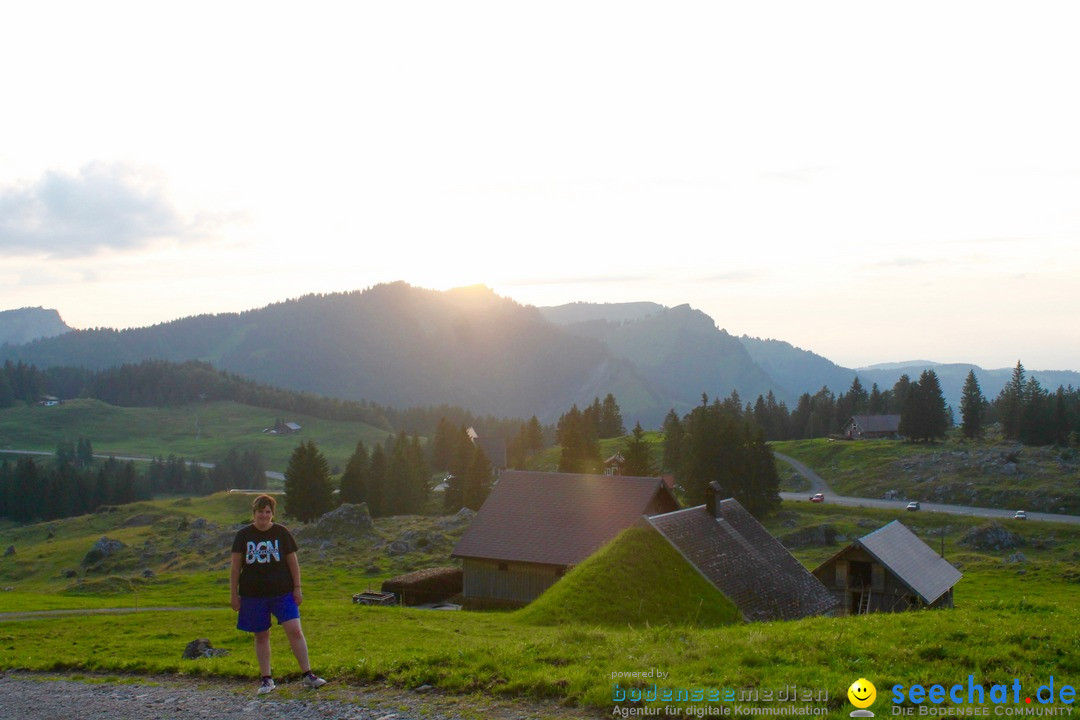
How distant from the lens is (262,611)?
12.0m

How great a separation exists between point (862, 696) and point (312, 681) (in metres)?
8.10

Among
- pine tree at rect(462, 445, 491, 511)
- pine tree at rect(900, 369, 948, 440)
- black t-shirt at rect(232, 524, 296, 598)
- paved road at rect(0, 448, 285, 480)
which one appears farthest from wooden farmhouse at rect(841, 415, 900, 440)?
black t-shirt at rect(232, 524, 296, 598)

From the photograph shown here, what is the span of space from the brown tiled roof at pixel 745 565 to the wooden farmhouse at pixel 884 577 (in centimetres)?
377

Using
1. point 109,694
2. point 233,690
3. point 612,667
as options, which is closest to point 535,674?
point 612,667

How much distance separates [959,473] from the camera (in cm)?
10388

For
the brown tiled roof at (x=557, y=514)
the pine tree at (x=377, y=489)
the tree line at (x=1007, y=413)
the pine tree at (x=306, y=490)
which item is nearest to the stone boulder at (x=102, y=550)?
the pine tree at (x=306, y=490)

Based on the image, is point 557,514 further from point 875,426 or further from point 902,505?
point 875,426

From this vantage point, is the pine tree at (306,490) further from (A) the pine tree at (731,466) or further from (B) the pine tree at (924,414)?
(B) the pine tree at (924,414)

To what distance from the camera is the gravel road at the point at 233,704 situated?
35.2 feet

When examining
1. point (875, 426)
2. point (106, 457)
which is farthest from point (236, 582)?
point (106, 457)

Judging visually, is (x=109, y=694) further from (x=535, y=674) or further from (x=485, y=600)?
(x=485, y=600)

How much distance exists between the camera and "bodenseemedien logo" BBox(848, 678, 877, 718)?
988 centimetres

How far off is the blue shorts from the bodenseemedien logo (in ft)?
26.2

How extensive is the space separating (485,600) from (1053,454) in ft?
318
